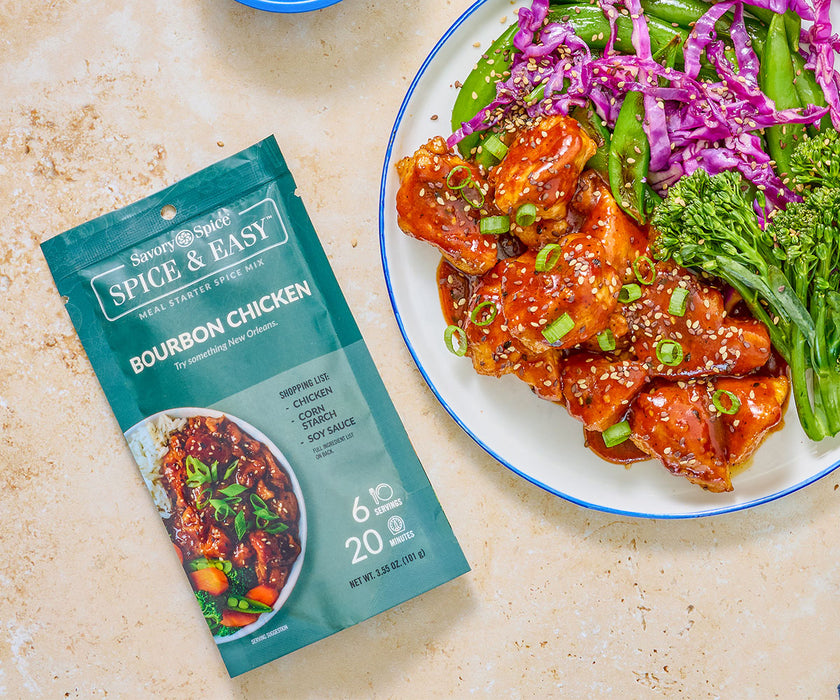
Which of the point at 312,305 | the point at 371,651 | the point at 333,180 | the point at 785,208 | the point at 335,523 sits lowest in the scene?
Answer: the point at 371,651

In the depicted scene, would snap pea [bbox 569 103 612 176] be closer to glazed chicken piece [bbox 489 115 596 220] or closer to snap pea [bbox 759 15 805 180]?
glazed chicken piece [bbox 489 115 596 220]

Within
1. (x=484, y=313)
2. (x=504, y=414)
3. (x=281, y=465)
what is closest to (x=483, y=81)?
(x=484, y=313)

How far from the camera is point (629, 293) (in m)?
1.89

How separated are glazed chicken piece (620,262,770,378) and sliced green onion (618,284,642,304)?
27 millimetres

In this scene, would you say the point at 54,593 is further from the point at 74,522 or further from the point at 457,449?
the point at 457,449

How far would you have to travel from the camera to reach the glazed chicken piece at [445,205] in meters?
1.95

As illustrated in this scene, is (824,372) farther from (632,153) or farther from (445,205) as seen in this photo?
(445,205)

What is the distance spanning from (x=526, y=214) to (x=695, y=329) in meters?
0.63

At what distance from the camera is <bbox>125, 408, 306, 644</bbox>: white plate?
2.19 meters

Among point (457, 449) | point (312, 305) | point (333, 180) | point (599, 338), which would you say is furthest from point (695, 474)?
point (333, 180)

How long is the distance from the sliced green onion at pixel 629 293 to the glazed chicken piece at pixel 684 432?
31 cm

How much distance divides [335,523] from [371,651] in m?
0.53

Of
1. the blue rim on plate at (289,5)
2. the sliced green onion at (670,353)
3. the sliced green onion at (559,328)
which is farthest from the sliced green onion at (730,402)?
the blue rim on plate at (289,5)

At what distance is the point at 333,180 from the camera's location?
7.30 ft
